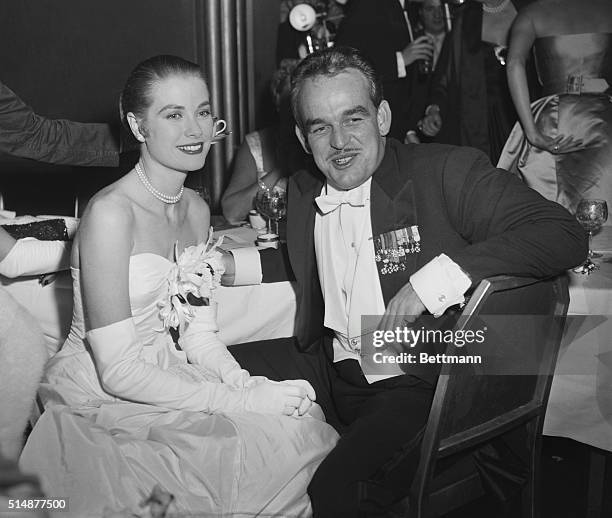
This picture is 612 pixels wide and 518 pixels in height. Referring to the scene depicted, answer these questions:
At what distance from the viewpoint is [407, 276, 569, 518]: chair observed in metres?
1.43

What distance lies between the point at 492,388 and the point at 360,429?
270 mm

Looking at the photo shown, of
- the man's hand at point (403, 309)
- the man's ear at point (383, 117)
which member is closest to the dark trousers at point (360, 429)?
the man's hand at point (403, 309)

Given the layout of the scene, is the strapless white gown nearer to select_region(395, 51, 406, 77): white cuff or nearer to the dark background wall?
the dark background wall

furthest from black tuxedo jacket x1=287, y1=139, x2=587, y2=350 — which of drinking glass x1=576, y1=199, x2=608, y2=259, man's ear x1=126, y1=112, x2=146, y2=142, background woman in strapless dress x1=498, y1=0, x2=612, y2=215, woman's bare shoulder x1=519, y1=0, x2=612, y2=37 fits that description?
woman's bare shoulder x1=519, y1=0, x2=612, y2=37

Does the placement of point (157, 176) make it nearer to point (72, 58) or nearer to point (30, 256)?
point (30, 256)

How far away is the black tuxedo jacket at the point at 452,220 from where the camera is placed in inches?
63.6

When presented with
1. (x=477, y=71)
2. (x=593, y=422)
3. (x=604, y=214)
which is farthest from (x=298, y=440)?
(x=477, y=71)

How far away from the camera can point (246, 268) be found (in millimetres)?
2129

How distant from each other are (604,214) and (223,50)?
115 inches

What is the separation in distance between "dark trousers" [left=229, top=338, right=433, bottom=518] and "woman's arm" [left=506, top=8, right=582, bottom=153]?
61.2 inches

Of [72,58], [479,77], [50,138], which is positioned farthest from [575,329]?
[72,58]

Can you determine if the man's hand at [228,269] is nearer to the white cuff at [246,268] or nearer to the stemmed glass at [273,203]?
the white cuff at [246,268]

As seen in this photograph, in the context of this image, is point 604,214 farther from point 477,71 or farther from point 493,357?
point 477,71

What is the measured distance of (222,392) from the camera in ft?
5.32
